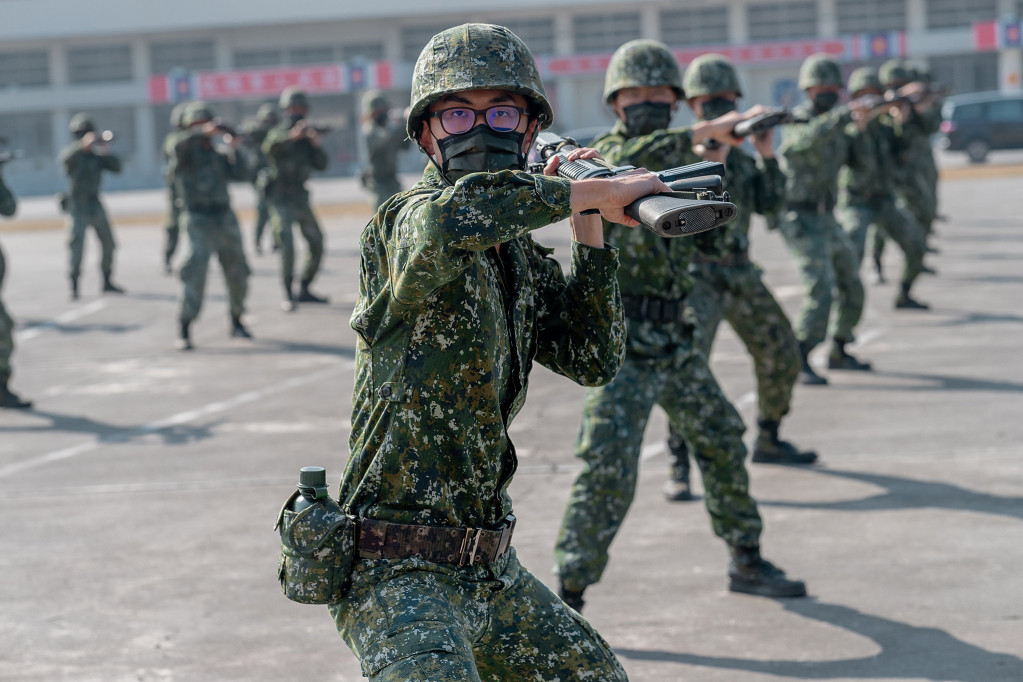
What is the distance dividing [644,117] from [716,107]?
1.86 metres

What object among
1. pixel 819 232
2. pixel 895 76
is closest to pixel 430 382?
pixel 819 232

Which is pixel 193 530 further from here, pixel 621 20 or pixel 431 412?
pixel 621 20

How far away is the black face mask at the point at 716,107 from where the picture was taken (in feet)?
→ 25.6

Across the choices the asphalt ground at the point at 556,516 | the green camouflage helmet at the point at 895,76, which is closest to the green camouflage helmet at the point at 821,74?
the asphalt ground at the point at 556,516

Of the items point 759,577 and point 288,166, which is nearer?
point 759,577


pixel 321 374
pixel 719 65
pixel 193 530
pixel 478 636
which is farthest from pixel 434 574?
pixel 321 374

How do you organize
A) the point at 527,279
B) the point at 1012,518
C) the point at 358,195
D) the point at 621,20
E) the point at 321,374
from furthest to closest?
the point at 621,20, the point at 358,195, the point at 321,374, the point at 1012,518, the point at 527,279

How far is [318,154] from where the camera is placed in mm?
15664

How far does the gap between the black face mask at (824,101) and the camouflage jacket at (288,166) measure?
21.1ft

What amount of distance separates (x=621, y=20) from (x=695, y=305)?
47337 mm

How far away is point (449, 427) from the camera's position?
339 cm

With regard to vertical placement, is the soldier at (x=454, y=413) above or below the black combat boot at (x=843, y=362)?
above

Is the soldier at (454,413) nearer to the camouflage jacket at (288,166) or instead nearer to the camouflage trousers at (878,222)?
the camouflage trousers at (878,222)

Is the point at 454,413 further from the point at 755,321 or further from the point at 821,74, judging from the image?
the point at 821,74
